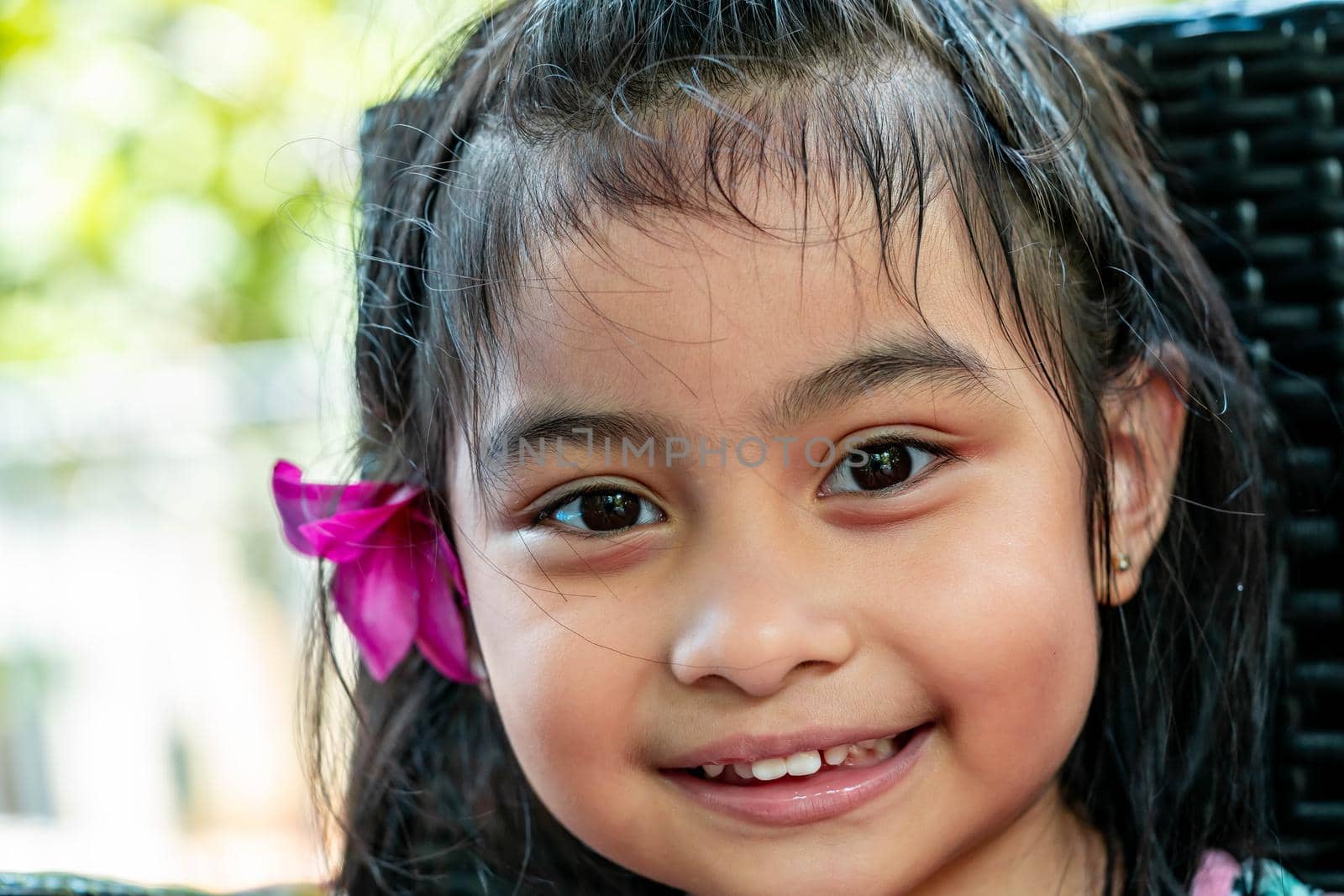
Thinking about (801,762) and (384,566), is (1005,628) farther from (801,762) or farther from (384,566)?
(384,566)

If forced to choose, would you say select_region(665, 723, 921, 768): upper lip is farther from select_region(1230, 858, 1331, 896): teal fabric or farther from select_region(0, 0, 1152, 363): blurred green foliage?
select_region(0, 0, 1152, 363): blurred green foliage

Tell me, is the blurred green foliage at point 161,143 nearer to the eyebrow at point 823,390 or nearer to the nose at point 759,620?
the eyebrow at point 823,390

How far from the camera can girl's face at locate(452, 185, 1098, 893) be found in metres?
1.02

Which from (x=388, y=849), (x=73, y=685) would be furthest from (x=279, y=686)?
(x=388, y=849)

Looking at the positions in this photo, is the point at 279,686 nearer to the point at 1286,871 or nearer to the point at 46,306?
the point at 46,306

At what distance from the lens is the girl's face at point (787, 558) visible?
3.36 feet

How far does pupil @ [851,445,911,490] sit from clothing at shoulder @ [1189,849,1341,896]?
54 cm

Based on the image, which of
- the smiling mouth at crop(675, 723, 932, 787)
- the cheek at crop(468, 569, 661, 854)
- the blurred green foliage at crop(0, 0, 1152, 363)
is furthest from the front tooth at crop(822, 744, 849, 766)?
the blurred green foliage at crop(0, 0, 1152, 363)

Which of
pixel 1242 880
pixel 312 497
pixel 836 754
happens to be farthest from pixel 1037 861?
pixel 312 497

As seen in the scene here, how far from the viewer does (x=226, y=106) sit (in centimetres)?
428

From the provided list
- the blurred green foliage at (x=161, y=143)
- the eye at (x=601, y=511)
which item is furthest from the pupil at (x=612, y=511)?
the blurred green foliage at (x=161, y=143)

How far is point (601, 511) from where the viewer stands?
113 cm

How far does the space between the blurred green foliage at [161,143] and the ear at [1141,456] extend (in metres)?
3.28

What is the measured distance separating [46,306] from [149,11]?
41.1 inches
